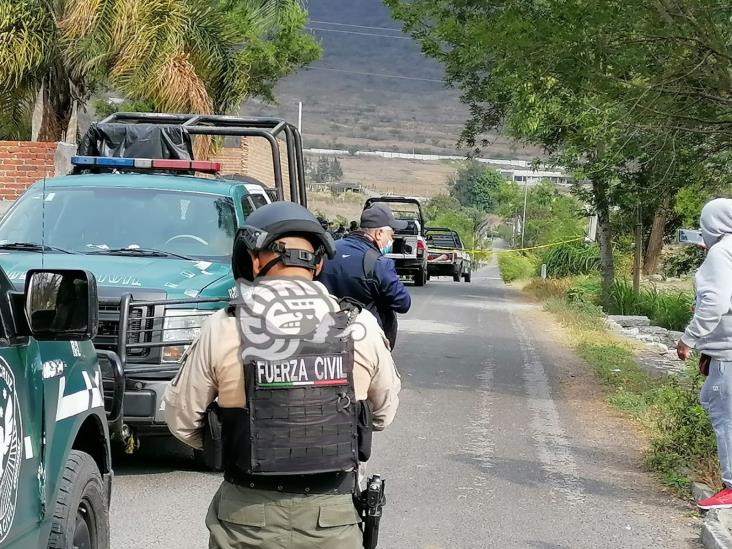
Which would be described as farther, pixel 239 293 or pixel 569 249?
pixel 569 249

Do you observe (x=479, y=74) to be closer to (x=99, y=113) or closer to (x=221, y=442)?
(x=99, y=113)

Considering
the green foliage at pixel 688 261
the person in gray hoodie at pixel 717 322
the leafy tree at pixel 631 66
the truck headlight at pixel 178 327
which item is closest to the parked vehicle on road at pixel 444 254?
the green foliage at pixel 688 261

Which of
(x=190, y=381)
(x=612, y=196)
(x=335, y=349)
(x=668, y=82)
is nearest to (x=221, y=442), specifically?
(x=190, y=381)

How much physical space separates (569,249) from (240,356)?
37054 millimetres

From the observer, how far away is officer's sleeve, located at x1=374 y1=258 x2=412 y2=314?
23.2ft

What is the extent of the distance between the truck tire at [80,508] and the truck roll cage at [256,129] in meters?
6.23

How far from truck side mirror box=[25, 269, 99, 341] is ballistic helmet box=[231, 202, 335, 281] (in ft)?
1.63

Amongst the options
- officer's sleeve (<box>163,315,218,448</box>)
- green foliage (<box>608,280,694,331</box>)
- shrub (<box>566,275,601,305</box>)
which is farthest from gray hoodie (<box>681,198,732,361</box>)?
shrub (<box>566,275,601,305</box>)

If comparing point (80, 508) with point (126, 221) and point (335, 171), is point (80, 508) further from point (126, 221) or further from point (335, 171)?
point (335, 171)

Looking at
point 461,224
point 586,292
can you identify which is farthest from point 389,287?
point 461,224

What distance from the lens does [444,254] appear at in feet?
136

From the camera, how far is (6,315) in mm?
3311

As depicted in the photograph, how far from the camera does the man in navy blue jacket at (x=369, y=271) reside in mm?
7090

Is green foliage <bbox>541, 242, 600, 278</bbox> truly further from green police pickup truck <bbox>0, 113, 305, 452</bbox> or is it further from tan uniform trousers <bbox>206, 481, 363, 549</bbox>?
tan uniform trousers <bbox>206, 481, 363, 549</bbox>
